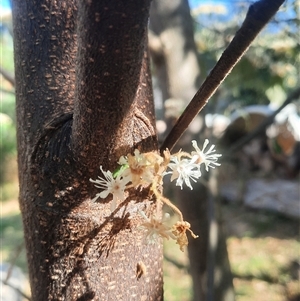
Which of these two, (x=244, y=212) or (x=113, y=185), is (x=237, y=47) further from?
(x=244, y=212)

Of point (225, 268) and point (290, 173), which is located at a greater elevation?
point (290, 173)

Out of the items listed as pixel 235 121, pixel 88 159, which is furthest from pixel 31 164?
pixel 235 121

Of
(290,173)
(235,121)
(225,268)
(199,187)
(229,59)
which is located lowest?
(229,59)

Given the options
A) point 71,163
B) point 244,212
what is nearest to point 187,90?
point 71,163

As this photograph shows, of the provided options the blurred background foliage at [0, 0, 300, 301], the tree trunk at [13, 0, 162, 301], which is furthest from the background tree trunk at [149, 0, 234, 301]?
the tree trunk at [13, 0, 162, 301]

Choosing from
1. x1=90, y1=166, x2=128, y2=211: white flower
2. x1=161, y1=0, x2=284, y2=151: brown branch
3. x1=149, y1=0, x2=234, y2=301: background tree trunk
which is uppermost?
x1=149, y1=0, x2=234, y2=301: background tree trunk

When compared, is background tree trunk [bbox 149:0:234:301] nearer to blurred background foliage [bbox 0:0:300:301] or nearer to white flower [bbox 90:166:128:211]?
blurred background foliage [bbox 0:0:300:301]

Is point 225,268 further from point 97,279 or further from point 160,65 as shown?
point 97,279
